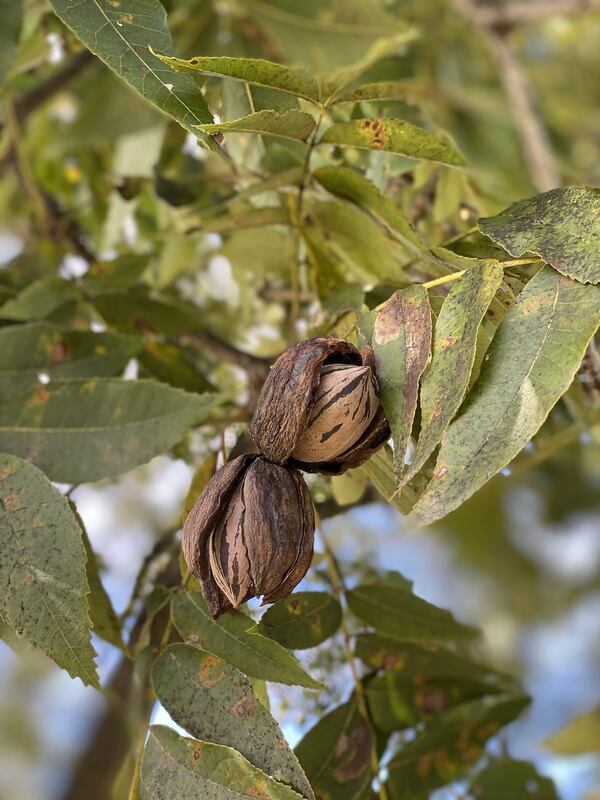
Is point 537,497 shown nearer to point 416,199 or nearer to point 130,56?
point 416,199

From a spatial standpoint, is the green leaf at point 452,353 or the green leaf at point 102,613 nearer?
the green leaf at point 452,353

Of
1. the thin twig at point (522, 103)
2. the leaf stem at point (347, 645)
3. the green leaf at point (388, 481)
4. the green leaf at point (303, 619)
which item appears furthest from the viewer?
the thin twig at point (522, 103)

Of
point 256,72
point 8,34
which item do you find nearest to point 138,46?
point 256,72

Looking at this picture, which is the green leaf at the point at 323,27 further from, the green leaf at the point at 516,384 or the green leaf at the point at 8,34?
the green leaf at the point at 516,384

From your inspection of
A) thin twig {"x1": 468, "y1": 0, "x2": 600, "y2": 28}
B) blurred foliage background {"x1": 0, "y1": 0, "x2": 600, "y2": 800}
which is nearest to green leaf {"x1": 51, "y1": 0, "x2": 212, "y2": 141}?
blurred foliage background {"x1": 0, "y1": 0, "x2": 600, "y2": 800}

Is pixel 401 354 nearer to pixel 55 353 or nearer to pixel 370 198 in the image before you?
pixel 370 198

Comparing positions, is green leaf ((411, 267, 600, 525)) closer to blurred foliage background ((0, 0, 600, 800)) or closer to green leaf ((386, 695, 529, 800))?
blurred foliage background ((0, 0, 600, 800))

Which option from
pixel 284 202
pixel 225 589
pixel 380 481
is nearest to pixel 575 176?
pixel 284 202

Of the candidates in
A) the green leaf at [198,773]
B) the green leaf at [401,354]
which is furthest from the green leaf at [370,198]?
the green leaf at [198,773]
